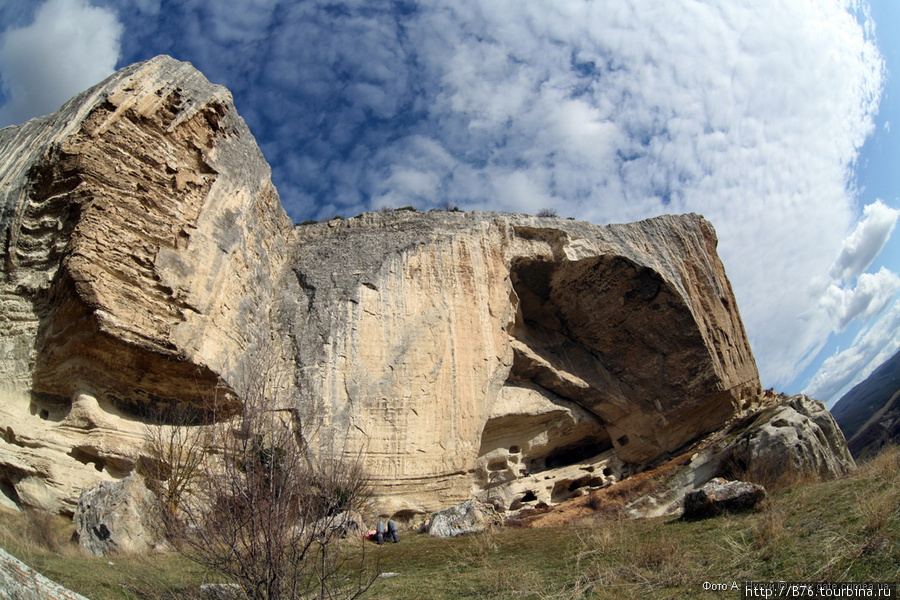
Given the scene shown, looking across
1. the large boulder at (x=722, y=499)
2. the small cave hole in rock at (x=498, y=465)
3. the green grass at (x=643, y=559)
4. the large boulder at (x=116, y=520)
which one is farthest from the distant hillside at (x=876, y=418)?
the large boulder at (x=116, y=520)

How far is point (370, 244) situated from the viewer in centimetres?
1717

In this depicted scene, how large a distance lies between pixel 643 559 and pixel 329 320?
1053 centimetres

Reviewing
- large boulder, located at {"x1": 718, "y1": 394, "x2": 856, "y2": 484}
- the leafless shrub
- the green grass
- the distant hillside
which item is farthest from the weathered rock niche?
the distant hillside

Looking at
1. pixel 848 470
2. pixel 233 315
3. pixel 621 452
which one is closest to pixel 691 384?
pixel 621 452

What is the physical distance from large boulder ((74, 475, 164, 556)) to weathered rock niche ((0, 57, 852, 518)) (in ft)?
3.03

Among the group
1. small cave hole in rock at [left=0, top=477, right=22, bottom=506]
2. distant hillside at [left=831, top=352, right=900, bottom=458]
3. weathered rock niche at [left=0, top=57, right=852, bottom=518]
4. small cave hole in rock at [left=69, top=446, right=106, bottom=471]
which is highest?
weathered rock niche at [left=0, top=57, right=852, bottom=518]

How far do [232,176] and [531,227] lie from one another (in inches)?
334

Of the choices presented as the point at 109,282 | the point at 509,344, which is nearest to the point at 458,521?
the point at 509,344

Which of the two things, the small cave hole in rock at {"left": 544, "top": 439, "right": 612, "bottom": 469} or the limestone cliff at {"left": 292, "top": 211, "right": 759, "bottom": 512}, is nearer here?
the limestone cliff at {"left": 292, "top": 211, "right": 759, "bottom": 512}

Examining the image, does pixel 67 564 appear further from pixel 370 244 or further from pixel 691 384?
pixel 691 384

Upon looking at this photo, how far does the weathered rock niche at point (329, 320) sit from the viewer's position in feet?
38.2

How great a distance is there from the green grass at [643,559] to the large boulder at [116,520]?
44cm

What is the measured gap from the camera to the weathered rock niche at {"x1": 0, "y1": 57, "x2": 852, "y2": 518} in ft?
38.2

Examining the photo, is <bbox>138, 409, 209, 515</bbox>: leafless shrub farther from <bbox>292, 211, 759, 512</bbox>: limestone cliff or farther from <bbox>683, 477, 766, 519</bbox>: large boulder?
<bbox>683, 477, 766, 519</bbox>: large boulder
